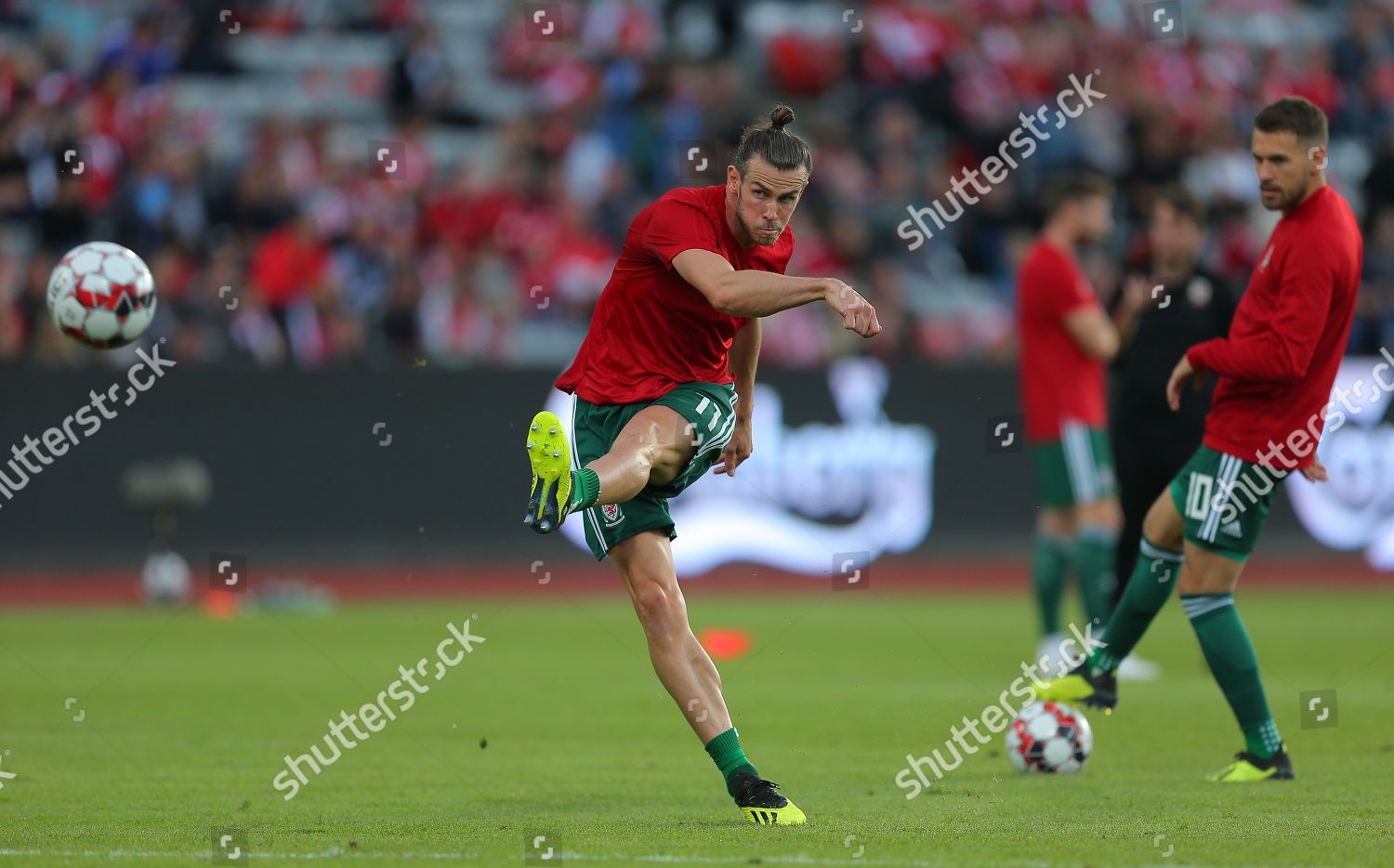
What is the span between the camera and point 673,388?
667 centimetres

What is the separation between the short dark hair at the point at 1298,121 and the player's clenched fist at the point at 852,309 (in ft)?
7.96

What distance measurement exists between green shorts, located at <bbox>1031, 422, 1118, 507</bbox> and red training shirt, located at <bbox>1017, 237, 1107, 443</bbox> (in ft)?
0.21

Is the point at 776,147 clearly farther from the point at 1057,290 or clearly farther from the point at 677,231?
the point at 1057,290

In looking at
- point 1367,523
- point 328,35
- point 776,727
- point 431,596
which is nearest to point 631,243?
point 776,727

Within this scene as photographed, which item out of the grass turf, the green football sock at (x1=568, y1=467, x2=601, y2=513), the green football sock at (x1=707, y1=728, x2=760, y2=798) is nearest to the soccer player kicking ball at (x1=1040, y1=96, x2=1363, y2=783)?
the grass turf

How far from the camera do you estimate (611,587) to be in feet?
56.8

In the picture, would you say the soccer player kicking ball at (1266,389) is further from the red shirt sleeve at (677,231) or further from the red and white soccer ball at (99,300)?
the red and white soccer ball at (99,300)

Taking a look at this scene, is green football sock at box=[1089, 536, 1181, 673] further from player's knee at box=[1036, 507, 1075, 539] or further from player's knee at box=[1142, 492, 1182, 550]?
player's knee at box=[1036, 507, 1075, 539]

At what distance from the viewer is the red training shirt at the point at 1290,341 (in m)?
7.24

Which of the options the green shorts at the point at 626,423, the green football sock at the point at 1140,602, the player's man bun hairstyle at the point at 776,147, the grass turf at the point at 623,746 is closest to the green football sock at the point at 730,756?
the grass turf at the point at 623,746

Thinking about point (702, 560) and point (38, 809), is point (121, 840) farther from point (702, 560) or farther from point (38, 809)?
point (702, 560)

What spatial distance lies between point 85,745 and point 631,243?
156 inches

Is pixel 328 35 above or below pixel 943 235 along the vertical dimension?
above

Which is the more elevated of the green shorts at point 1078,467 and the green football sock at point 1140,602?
the green shorts at point 1078,467
